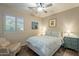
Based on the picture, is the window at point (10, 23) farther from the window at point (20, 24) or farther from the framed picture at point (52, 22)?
the framed picture at point (52, 22)

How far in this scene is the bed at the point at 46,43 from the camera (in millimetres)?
1745

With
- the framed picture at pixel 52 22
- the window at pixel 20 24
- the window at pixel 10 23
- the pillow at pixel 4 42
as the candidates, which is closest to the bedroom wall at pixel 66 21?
the framed picture at pixel 52 22

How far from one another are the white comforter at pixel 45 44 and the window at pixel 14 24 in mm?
305

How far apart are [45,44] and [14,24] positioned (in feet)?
2.21

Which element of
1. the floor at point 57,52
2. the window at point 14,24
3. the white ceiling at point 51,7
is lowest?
the floor at point 57,52

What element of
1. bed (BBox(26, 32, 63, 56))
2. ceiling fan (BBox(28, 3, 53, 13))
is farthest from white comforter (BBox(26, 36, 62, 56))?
ceiling fan (BBox(28, 3, 53, 13))

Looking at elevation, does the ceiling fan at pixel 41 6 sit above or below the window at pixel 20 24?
above

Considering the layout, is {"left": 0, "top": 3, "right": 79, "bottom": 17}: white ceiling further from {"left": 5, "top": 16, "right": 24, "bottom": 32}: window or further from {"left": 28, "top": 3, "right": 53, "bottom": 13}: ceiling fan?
{"left": 5, "top": 16, "right": 24, "bottom": 32}: window

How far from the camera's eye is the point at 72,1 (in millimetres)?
1755

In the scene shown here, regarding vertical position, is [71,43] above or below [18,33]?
below

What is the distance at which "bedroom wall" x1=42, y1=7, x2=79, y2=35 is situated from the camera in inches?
69.6

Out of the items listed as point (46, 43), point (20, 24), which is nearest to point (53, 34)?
point (46, 43)

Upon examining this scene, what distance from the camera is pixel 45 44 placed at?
1.74m

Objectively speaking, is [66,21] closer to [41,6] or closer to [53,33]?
[53,33]
